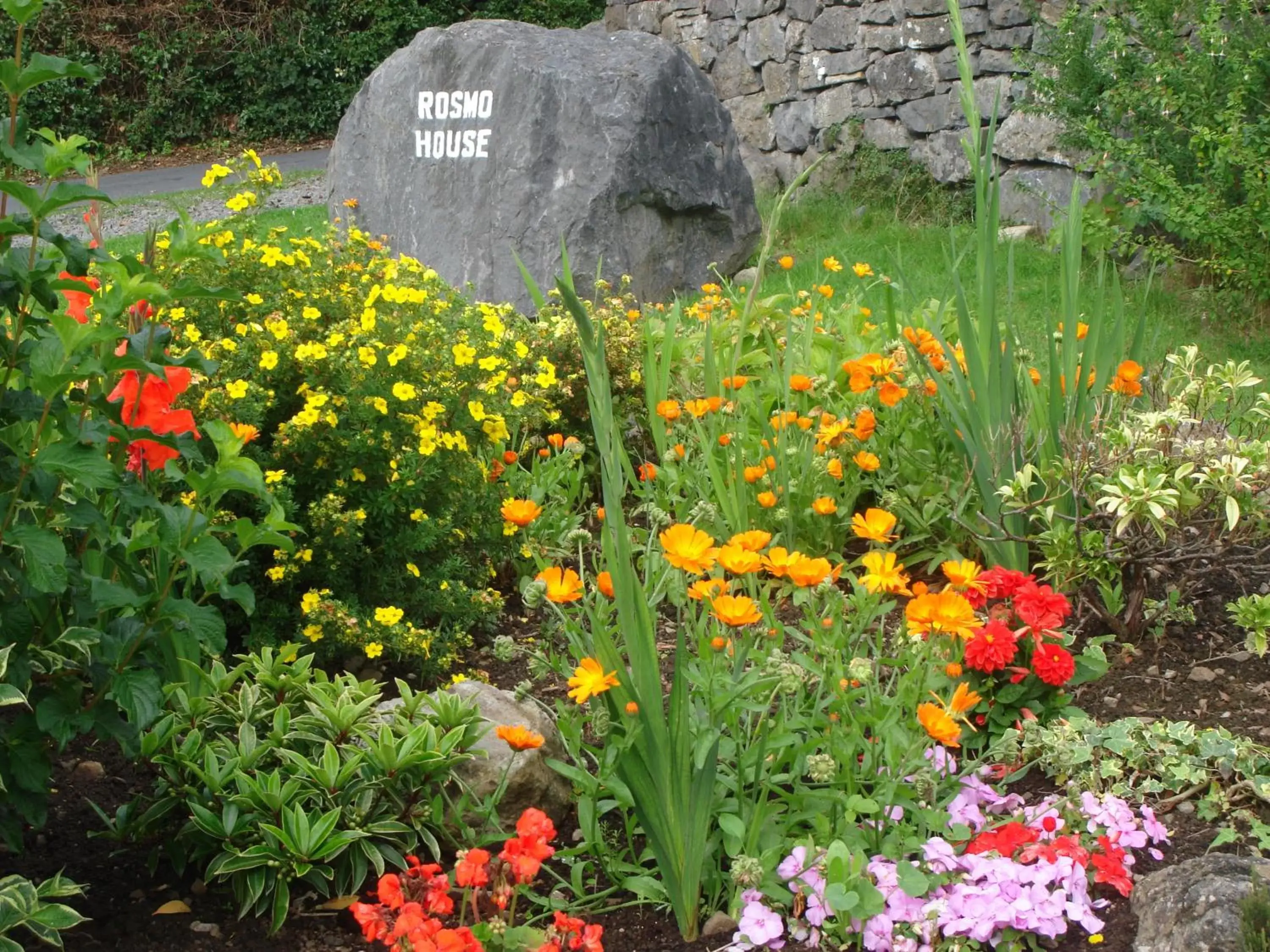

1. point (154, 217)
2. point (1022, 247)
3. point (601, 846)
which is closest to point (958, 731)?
point (601, 846)

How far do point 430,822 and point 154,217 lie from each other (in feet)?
32.8

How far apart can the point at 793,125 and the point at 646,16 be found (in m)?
2.47

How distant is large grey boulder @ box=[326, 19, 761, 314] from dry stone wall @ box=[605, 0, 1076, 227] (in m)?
1.85

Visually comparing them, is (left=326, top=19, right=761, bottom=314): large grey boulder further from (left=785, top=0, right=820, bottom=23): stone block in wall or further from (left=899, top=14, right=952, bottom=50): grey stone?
(left=785, top=0, right=820, bottom=23): stone block in wall

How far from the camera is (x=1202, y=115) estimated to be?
575 centimetres

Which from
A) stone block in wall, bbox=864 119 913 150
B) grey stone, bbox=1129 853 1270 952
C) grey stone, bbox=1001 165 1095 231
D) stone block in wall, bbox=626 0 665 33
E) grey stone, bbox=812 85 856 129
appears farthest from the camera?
stone block in wall, bbox=626 0 665 33

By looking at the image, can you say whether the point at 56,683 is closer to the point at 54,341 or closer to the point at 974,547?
the point at 54,341

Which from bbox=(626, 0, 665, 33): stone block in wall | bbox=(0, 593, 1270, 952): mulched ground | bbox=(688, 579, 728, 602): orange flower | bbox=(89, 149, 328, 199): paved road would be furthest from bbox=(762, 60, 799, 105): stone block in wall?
bbox=(688, 579, 728, 602): orange flower

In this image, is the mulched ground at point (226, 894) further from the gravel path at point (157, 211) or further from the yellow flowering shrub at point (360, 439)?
the gravel path at point (157, 211)

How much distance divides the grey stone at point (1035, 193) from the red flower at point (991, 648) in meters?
5.76

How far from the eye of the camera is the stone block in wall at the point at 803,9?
31.7 ft

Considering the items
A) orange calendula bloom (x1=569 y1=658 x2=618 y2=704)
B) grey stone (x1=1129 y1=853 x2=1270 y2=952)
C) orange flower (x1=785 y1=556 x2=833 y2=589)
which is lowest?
grey stone (x1=1129 y1=853 x2=1270 y2=952)

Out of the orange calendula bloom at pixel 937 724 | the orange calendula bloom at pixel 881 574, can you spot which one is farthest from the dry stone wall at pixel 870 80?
the orange calendula bloom at pixel 937 724

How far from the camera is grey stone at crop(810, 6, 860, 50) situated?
9.39m
